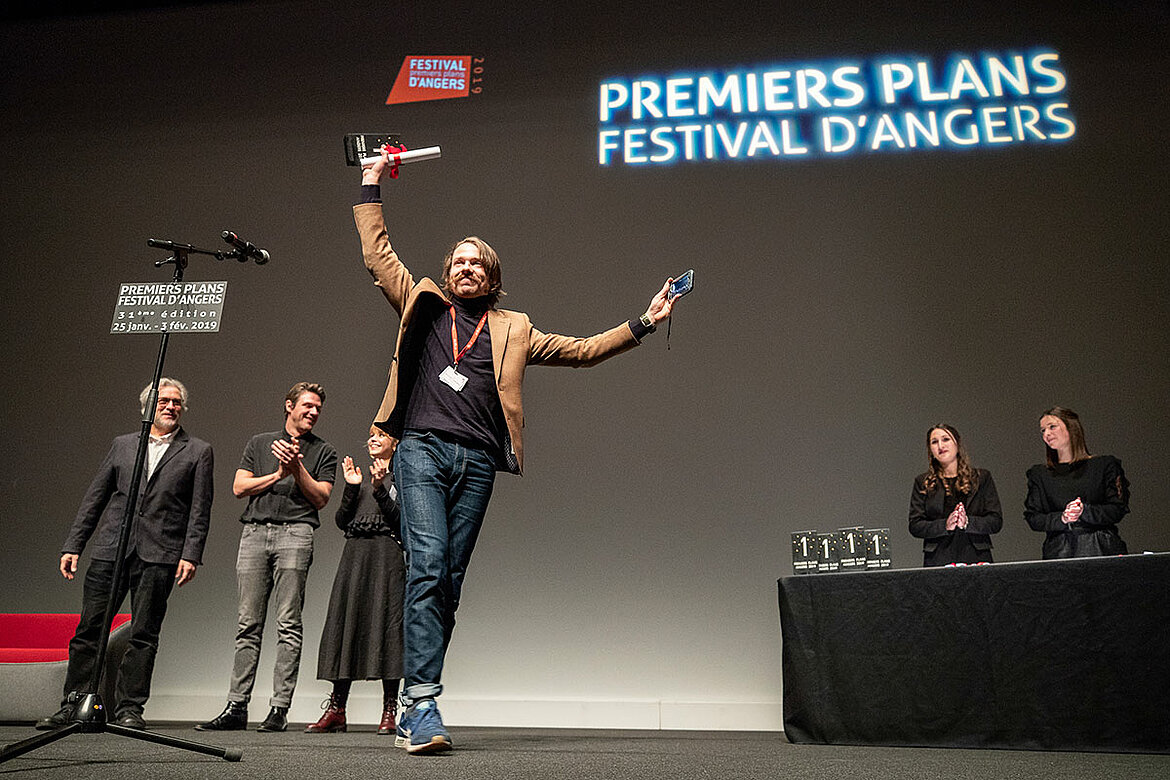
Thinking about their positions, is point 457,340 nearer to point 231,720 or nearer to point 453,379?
point 453,379

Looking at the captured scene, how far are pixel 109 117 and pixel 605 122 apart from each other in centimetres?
284

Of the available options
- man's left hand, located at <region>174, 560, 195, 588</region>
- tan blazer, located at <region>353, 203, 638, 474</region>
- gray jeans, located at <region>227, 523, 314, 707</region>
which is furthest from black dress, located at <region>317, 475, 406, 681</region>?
tan blazer, located at <region>353, 203, 638, 474</region>

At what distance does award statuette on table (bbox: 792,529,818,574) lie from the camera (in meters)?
2.99

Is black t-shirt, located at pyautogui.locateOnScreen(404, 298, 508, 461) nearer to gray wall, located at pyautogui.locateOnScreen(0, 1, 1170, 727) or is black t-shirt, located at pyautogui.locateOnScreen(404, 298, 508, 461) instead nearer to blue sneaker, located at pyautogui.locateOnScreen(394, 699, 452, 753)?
blue sneaker, located at pyautogui.locateOnScreen(394, 699, 452, 753)

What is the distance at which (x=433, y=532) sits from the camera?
2.11m

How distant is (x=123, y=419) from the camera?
4730 millimetres

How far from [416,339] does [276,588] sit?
A: 1.69m

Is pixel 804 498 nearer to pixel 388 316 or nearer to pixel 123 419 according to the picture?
pixel 388 316

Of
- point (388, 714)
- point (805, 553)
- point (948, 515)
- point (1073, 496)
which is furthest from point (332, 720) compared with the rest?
Result: point (1073, 496)

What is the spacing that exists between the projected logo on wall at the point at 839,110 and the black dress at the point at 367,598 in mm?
2284

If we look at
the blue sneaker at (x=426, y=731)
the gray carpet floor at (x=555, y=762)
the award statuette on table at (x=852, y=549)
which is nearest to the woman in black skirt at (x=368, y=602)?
the gray carpet floor at (x=555, y=762)

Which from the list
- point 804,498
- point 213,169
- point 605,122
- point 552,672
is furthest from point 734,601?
point 213,169

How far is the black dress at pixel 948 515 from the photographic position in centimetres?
352

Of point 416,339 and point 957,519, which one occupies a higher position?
point 416,339
